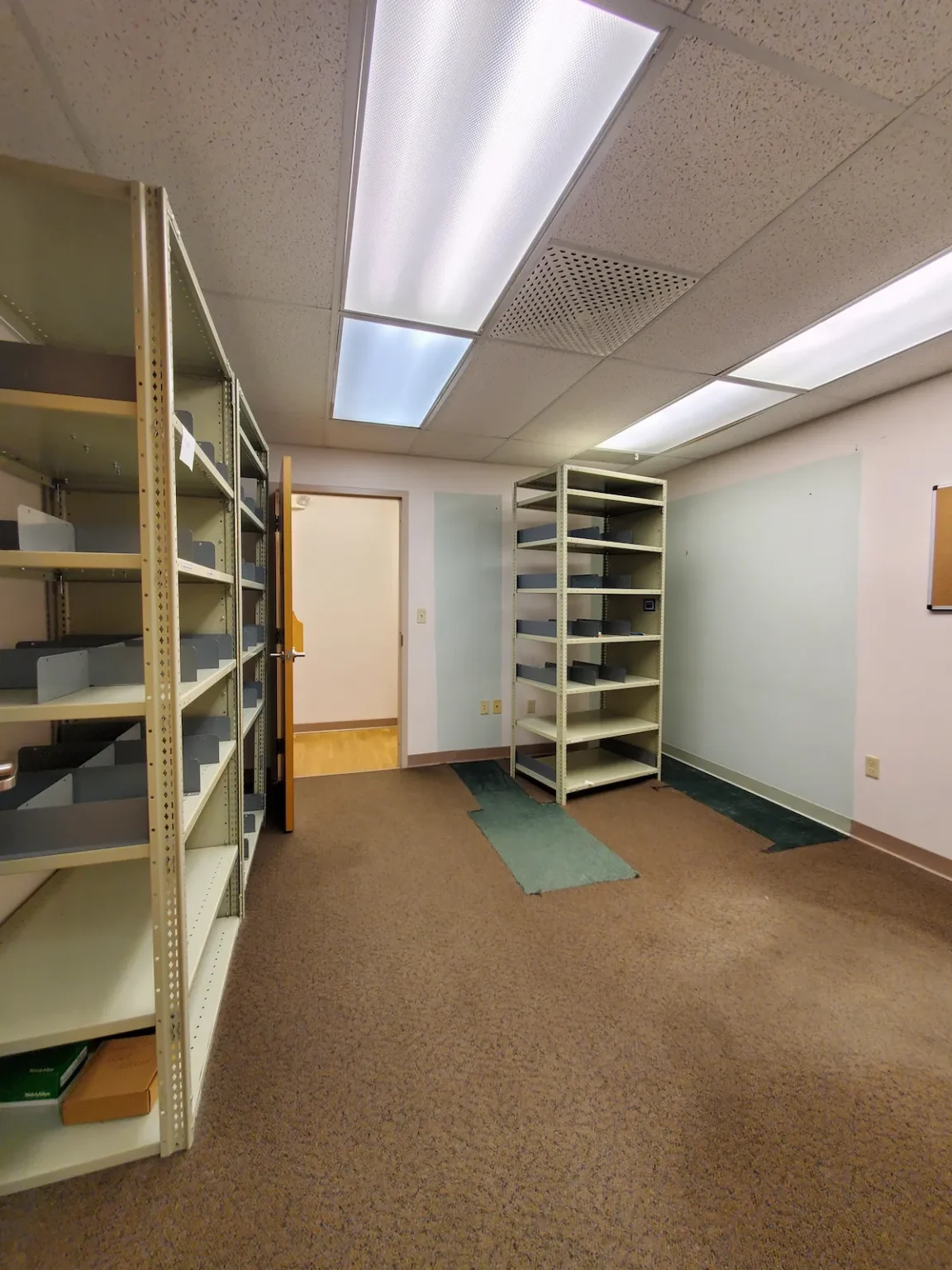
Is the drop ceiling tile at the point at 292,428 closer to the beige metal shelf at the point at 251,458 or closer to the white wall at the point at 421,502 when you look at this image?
the white wall at the point at 421,502

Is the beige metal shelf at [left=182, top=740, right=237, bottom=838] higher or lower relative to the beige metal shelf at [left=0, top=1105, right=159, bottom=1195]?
higher

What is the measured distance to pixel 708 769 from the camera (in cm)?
379

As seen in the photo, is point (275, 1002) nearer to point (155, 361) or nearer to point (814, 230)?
point (155, 361)

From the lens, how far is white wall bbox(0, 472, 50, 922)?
139 centimetres

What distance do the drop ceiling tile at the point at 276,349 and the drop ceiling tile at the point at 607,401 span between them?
123 centimetres

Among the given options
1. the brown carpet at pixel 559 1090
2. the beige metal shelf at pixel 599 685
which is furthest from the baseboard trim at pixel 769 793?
the beige metal shelf at pixel 599 685

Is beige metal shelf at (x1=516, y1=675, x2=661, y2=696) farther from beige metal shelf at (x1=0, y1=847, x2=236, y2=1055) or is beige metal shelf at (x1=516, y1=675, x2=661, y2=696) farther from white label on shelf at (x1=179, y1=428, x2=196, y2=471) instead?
white label on shelf at (x1=179, y1=428, x2=196, y2=471)

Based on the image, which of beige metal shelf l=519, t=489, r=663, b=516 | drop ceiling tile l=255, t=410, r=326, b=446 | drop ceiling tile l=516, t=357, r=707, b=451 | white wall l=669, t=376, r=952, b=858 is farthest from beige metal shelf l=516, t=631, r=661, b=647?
drop ceiling tile l=255, t=410, r=326, b=446

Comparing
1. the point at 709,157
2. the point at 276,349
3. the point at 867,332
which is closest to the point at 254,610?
the point at 276,349

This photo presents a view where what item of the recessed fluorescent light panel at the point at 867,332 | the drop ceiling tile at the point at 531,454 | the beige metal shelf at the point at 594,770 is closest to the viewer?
the recessed fluorescent light panel at the point at 867,332

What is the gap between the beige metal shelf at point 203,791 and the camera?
1.16 m

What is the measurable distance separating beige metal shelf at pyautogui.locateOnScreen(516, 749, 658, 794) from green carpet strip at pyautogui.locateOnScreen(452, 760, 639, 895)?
0.18 m

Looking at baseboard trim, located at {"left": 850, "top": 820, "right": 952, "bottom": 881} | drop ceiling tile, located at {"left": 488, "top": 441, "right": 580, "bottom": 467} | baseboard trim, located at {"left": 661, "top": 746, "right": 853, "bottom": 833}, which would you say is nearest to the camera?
baseboard trim, located at {"left": 850, "top": 820, "right": 952, "bottom": 881}

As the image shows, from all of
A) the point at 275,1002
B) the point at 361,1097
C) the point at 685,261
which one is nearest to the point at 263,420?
the point at 685,261
